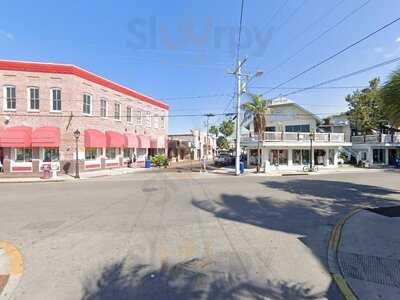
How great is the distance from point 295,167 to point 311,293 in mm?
29644

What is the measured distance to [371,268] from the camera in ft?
16.7

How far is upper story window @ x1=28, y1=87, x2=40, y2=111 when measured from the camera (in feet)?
80.0

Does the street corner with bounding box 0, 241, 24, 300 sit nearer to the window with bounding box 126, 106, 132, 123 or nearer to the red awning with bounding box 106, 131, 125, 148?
the red awning with bounding box 106, 131, 125, 148

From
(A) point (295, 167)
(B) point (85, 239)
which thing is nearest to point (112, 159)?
(A) point (295, 167)

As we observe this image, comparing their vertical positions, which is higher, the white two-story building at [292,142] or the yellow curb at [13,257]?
the white two-story building at [292,142]

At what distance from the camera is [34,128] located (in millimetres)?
24359

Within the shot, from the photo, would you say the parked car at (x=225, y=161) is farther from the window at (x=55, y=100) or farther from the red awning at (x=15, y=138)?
the red awning at (x=15, y=138)

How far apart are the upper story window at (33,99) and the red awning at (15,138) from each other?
2087 millimetres

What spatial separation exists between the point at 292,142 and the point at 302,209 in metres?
22.9

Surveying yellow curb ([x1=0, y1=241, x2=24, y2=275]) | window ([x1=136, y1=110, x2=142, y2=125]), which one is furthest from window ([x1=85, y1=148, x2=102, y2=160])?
yellow curb ([x1=0, y1=241, x2=24, y2=275])

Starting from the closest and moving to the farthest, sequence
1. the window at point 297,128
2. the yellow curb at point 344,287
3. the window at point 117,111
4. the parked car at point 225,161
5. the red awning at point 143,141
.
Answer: the yellow curb at point 344,287 → the window at point 117,111 → the red awning at point 143,141 → the window at point 297,128 → the parked car at point 225,161

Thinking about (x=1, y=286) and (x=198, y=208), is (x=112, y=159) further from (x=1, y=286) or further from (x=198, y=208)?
(x=1, y=286)

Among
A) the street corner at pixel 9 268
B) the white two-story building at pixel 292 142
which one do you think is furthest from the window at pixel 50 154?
the street corner at pixel 9 268

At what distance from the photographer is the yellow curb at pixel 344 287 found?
4168mm
